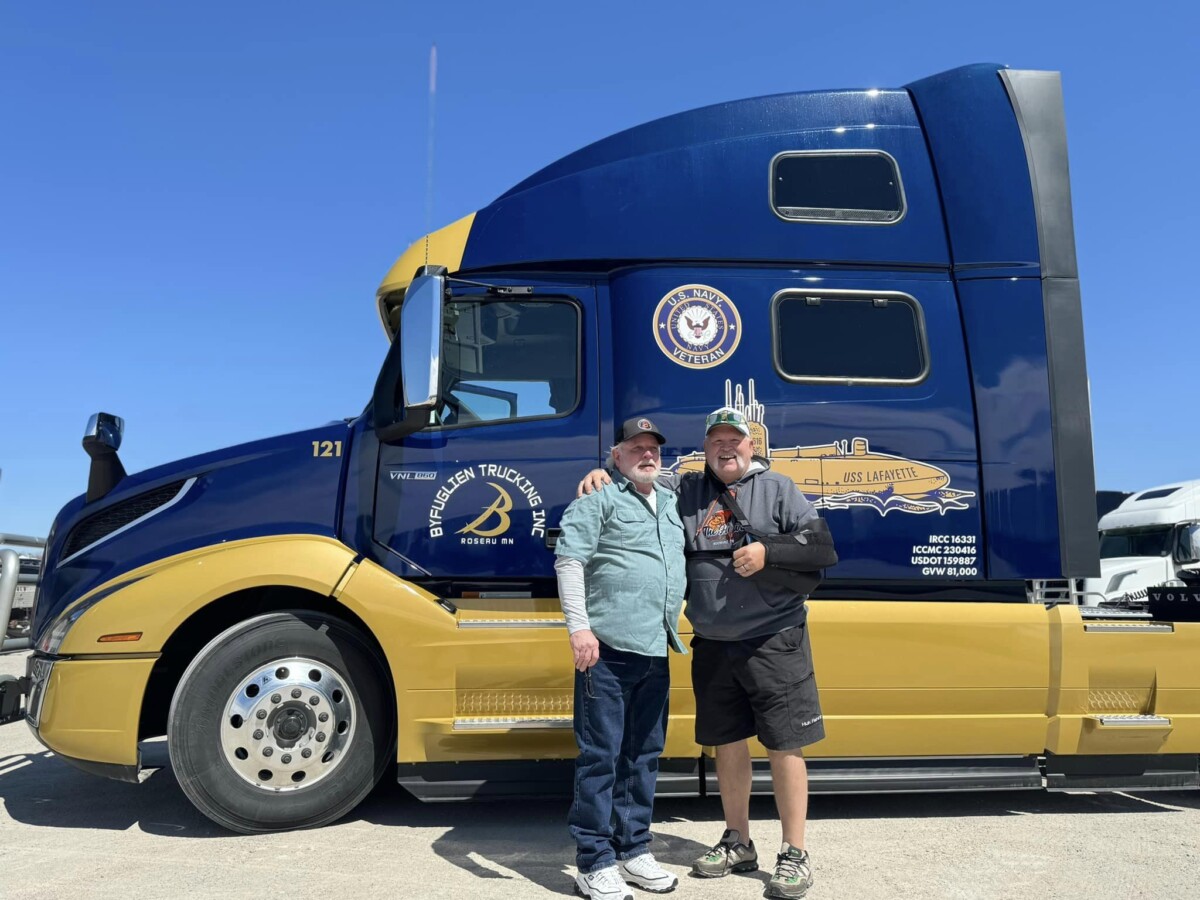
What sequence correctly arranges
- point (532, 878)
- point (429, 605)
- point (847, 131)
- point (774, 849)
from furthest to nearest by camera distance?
1. point (847, 131)
2. point (429, 605)
3. point (774, 849)
4. point (532, 878)

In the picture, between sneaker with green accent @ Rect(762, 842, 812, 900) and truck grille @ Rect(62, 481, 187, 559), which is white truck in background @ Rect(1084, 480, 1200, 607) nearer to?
sneaker with green accent @ Rect(762, 842, 812, 900)

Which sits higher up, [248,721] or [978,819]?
[248,721]

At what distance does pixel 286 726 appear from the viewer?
14.4 ft

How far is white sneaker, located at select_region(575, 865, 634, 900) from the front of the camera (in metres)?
3.42

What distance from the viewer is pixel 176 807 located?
4.98 meters

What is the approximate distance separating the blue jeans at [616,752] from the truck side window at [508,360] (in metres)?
1.52

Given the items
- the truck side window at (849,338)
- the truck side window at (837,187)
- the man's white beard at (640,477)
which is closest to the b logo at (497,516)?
the man's white beard at (640,477)

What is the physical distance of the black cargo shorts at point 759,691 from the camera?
12.0ft

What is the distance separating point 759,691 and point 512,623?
131cm

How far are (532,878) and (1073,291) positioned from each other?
386 cm

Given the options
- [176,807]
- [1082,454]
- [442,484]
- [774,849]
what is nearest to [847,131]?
[1082,454]

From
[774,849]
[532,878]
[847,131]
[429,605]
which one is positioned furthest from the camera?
[847,131]

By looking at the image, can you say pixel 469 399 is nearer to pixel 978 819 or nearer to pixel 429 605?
pixel 429 605

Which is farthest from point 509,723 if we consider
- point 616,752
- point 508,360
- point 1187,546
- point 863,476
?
point 1187,546
